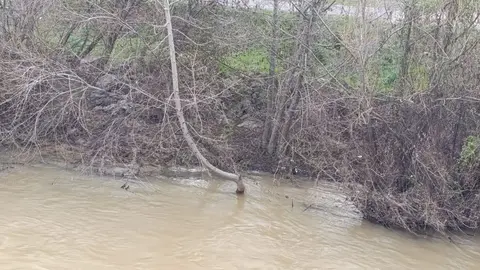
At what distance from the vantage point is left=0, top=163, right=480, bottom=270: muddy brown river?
824 cm

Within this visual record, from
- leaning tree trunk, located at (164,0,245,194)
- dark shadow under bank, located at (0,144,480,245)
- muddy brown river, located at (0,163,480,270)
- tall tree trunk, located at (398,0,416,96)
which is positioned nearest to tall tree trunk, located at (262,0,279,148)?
dark shadow under bank, located at (0,144,480,245)

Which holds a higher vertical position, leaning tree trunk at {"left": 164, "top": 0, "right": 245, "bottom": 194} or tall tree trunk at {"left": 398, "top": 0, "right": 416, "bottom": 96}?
tall tree trunk at {"left": 398, "top": 0, "right": 416, "bottom": 96}

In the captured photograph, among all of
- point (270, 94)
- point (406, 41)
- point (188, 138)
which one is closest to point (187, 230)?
point (188, 138)

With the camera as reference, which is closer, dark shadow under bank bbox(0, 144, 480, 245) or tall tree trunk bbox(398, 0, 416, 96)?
tall tree trunk bbox(398, 0, 416, 96)

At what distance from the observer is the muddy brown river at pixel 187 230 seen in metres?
8.24

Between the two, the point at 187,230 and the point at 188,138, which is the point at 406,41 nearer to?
the point at 188,138

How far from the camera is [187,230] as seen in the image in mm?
9422

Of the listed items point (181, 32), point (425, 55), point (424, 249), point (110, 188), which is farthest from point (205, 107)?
point (424, 249)

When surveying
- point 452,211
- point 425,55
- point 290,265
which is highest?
point 425,55

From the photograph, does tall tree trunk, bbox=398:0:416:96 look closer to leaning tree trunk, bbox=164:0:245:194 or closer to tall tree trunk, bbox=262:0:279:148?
tall tree trunk, bbox=262:0:279:148

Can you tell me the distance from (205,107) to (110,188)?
9.90ft

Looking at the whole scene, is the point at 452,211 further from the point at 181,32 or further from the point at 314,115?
the point at 181,32

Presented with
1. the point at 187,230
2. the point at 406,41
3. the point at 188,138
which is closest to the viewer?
the point at 187,230

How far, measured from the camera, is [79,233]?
29.0 ft
